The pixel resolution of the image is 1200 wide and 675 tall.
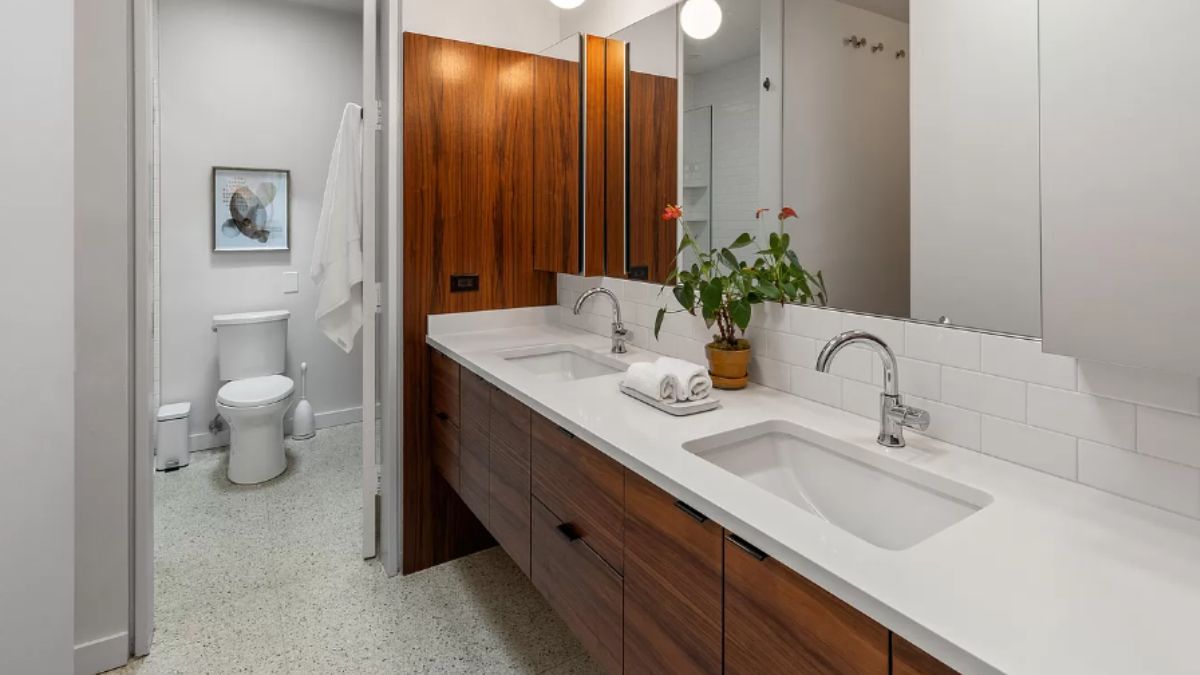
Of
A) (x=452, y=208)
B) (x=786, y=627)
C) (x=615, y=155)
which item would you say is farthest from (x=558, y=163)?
(x=786, y=627)

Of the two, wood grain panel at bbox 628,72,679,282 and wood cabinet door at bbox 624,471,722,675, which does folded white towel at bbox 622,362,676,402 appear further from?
wood grain panel at bbox 628,72,679,282

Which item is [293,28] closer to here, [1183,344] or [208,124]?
[208,124]

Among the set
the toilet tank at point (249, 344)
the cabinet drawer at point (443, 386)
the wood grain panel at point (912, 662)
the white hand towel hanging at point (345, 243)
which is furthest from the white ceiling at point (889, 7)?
the toilet tank at point (249, 344)

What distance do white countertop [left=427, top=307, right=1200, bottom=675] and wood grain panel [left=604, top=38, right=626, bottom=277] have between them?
3.53 feet

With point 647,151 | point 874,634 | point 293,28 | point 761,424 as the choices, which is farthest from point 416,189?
point 293,28

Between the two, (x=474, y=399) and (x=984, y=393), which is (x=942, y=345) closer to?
(x=984, y=393)

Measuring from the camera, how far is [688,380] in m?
1.43

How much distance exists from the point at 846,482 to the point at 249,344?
3413mm

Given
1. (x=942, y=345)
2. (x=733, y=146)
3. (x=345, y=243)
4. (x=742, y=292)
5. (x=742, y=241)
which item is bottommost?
(x=942, y=345)

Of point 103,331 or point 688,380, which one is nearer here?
point 688,380

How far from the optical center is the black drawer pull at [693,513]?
0.97 metres

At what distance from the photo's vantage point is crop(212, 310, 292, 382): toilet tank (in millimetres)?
3453

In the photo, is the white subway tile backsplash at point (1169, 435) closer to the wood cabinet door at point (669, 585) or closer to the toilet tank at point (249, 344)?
the wood cabinet door at point (669, 585)

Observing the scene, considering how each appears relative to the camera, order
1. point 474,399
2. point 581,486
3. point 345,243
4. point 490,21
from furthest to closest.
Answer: point 345,243 < point 490,21 < point 474,399 < point 581,486
